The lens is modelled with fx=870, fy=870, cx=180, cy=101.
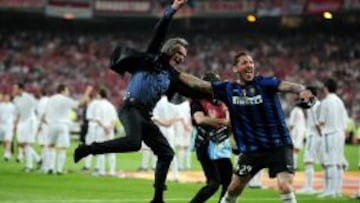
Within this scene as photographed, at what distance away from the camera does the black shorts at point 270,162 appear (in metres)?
10.9

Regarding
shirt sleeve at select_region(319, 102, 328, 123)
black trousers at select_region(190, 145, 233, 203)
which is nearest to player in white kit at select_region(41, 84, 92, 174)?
shirt sleeve at select_region(319, 102, 328, 123)

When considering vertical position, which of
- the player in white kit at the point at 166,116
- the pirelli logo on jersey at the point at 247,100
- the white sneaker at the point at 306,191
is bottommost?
the white sneaker at the point at 306,191

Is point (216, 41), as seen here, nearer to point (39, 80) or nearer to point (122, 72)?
point (39, 80)

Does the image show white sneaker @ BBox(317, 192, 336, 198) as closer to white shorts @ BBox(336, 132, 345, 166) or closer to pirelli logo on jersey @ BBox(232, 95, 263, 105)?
white shorts @ BBox(336, 132, 345, 166)

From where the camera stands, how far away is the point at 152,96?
40.7 feet

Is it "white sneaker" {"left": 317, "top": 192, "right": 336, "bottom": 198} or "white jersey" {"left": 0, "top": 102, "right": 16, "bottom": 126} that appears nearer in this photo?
"white sneaker" {"left": 317, "top": 192, "right": 336, "bottom": 198}

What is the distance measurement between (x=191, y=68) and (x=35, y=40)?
1144 centimetres

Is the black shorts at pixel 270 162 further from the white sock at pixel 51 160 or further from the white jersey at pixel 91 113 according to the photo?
the white jersey at pixel 91 113

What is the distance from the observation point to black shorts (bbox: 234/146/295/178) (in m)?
10.9

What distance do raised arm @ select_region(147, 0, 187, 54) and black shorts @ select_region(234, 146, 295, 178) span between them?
81.4 inches

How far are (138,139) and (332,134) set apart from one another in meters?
8.30

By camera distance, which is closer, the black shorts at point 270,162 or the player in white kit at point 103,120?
the black shorts at point 270,162

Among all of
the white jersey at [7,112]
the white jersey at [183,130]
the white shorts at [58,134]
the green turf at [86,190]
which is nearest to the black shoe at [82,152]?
the green turf at [86,190]

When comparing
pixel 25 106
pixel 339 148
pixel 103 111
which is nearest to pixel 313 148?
pixel 339 148
